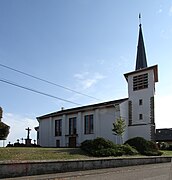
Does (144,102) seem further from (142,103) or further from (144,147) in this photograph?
(144,147)

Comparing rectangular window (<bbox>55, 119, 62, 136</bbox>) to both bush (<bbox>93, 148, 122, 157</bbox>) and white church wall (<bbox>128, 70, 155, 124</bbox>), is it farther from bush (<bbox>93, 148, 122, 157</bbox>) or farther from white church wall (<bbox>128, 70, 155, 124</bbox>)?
bush (<bbox>93, 148, 122, 157</bbox>)

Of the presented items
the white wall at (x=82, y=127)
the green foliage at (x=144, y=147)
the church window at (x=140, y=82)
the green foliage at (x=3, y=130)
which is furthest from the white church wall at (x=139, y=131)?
the green foliage at (x=3, y=130)

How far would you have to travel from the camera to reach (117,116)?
42188 mm

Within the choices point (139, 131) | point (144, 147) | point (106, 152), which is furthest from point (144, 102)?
point (106, 152)

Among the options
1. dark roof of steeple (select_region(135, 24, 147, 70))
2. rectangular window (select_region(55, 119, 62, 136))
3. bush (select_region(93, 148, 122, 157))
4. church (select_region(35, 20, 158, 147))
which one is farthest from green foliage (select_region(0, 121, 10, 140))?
dark roof of steeple (select_region(135, 24, 147, 70))

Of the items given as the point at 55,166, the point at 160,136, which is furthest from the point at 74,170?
the point at 160,136

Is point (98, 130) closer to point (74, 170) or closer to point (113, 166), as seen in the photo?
point (113, 166)

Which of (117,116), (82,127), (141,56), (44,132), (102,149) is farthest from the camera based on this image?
(44,132)

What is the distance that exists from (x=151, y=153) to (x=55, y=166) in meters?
15.7

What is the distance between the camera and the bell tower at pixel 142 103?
4281 cm

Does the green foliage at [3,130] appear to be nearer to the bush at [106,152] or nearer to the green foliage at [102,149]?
the green foliage at [102,149]

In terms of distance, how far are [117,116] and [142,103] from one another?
16.7 ft

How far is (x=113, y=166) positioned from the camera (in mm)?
18766

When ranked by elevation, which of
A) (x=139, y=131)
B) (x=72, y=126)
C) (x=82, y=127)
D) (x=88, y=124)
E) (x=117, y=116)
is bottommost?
(x=139, y=131)
